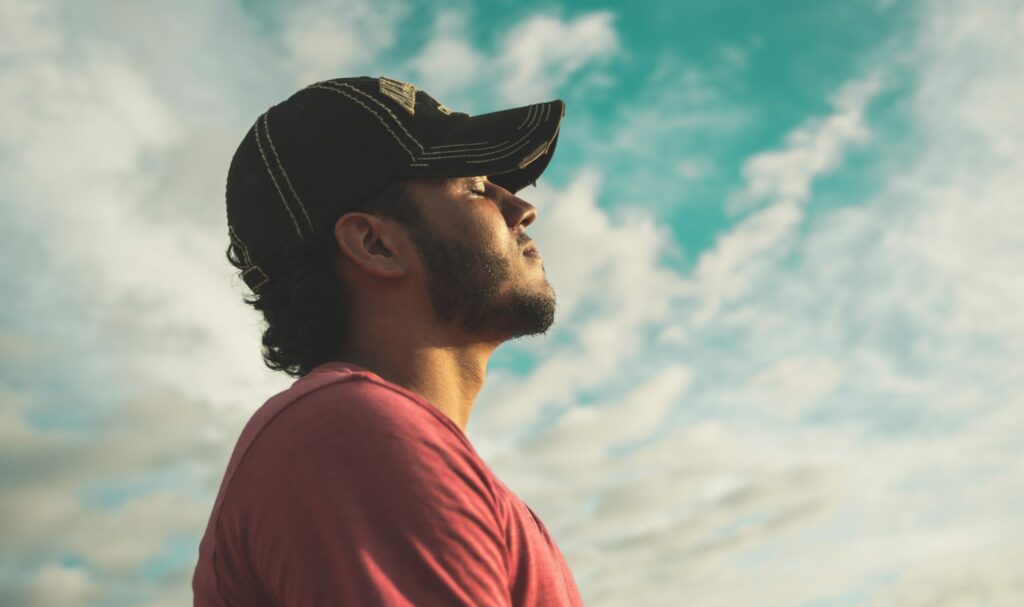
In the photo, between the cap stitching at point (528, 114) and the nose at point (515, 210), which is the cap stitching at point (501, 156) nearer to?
the cap stitching at point (528, 114)

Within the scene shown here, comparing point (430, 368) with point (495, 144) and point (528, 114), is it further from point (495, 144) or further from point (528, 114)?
point (528, 114)

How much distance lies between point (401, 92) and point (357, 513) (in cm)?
238

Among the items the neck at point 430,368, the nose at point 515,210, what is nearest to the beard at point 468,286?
the neck at point 430,368

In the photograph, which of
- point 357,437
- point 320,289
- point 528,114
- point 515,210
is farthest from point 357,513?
point 528,114

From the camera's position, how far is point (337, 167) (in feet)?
13.3

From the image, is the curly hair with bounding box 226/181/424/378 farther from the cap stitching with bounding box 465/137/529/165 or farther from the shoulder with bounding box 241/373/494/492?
the shoulder with bounding box 241/373/494/492

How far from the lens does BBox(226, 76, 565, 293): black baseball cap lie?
4.05 metres

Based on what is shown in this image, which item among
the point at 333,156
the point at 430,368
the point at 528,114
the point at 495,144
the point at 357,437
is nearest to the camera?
the point at 357,437

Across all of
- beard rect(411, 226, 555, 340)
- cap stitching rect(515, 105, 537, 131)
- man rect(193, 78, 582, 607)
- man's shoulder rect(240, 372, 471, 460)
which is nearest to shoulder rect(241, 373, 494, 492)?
man's shoulder rect(240, 372, 471, 460)

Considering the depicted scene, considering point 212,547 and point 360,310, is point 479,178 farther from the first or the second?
point 212,547

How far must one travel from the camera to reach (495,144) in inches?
168

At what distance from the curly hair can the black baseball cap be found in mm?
55

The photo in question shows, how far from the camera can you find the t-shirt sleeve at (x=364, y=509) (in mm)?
2416

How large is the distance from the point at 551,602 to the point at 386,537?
0.85 m
